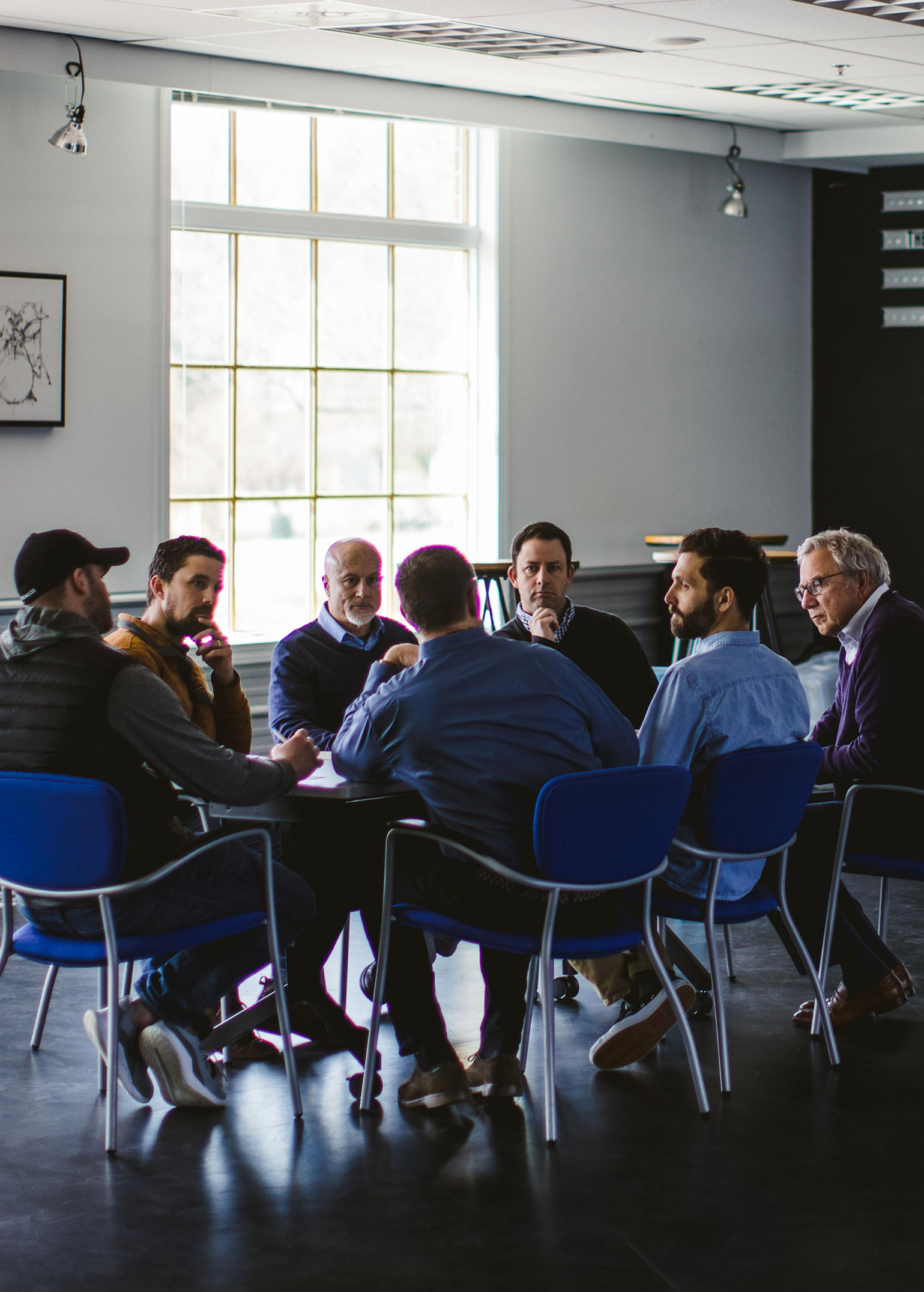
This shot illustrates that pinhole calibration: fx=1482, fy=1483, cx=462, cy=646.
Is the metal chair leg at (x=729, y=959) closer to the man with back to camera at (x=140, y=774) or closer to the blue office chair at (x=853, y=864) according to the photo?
the blue office chair at (x=853, y=864)

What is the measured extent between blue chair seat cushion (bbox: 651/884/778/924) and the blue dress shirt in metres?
0.42

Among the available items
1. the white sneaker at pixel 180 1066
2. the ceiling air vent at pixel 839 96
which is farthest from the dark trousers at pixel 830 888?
the ceiling air vent at pixel 839 96

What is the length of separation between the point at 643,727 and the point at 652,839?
41 centimetres

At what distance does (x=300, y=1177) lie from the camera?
2.96 metres

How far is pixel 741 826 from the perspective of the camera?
3346mm

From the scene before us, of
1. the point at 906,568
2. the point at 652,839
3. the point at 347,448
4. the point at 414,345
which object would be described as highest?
the point at 414,345

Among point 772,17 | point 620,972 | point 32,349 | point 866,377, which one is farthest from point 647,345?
point 620,972

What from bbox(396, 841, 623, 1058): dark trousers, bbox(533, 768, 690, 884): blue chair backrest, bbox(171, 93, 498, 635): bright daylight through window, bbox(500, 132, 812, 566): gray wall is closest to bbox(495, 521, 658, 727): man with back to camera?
bbox(396, 841, 623, 1058): dark trousers

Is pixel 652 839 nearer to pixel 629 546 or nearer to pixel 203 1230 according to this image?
pixel 203 1230

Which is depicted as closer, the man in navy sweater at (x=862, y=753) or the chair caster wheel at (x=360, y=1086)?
the chair caster wheel at (x=360, y=1086)

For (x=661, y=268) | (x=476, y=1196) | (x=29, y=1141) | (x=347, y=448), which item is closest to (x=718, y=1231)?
(x=476, y=1196)

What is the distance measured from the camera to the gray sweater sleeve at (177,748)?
3.03 metres

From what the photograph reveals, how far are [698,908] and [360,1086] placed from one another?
886mm

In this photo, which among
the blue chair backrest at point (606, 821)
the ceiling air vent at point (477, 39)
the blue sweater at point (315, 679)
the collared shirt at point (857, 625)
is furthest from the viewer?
the ceiling air vent at point (477, 39)
